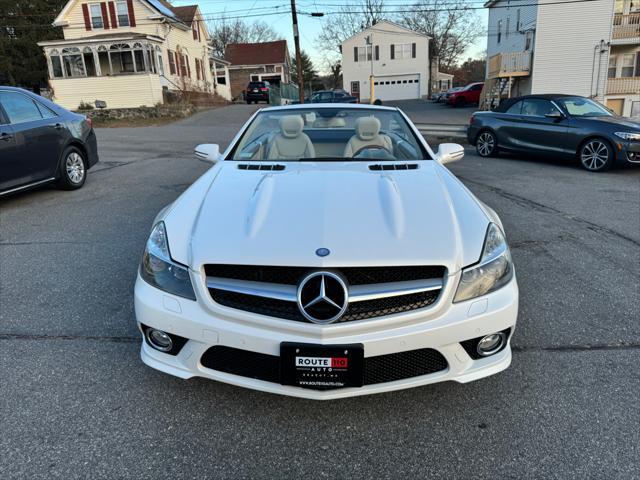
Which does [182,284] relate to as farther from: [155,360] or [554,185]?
[554,185]

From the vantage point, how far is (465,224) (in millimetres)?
2561

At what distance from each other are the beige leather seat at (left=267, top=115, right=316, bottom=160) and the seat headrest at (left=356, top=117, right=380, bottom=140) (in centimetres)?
42

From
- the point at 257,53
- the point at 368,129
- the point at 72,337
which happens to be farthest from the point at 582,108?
the point at 257,53

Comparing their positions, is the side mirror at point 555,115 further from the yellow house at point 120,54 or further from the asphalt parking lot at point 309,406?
the yellow house at point 120,54

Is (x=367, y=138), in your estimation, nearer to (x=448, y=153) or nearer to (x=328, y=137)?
(x=328, y=137)

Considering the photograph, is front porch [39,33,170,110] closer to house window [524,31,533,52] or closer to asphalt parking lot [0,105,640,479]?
house window [524,31,533,52]

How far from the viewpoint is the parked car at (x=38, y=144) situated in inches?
251

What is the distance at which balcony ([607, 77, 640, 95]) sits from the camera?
26297 millimetres

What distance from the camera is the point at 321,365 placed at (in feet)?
7.14

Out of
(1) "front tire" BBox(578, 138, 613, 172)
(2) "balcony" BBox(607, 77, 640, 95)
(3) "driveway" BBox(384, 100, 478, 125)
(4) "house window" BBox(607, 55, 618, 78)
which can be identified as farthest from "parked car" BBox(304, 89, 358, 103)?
(1) "front tire" BBox(578, 138, 613, 172)

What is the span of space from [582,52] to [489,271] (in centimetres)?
2909

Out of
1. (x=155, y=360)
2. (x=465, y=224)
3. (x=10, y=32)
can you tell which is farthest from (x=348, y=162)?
(x=10, y=32)

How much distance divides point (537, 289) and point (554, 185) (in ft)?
16.1

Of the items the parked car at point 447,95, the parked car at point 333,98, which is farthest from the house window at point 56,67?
the parked car at point 447,95
